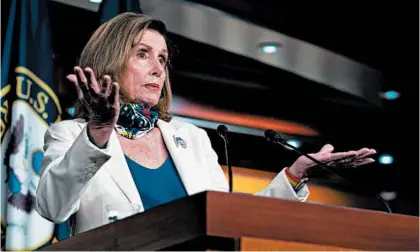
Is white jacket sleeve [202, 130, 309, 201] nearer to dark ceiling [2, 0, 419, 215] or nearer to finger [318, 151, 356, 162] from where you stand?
finger [318, 151, 356, 162]

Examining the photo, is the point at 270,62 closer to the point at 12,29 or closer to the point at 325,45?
the point at 325,45

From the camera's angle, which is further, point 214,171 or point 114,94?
point 214,171

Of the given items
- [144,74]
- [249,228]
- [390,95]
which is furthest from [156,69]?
[390,95]

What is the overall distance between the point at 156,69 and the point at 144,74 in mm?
36

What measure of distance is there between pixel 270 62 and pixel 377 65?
0.70 m

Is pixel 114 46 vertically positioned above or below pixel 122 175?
above

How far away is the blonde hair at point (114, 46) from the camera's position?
241 centimetres

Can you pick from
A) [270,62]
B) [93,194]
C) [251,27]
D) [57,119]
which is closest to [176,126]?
[93,194]

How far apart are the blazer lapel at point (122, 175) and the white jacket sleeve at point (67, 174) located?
12 centimetres

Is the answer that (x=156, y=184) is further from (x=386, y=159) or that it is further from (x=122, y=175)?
(x=386, y=159)

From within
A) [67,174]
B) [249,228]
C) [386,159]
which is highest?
[386,159]

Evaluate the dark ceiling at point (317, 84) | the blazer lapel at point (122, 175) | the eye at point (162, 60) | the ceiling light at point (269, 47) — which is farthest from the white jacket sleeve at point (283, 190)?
the ceiling light at point (269, 47)

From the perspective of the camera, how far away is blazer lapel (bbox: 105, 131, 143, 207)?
214 cm

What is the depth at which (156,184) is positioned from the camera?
223 centimetres
